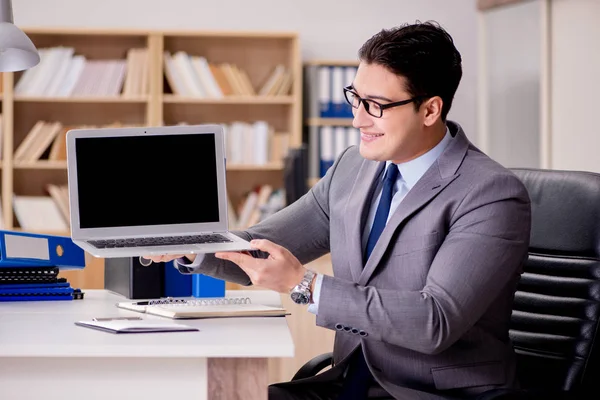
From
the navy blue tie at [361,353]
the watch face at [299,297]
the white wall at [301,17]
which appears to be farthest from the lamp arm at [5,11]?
the white wall at [301,17]

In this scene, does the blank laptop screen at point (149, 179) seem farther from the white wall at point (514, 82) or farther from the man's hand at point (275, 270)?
the white wall at point (514, 82)

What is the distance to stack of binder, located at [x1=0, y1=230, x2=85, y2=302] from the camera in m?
2.04

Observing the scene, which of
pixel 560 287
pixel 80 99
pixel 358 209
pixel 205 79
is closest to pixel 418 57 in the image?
pixel 358 209

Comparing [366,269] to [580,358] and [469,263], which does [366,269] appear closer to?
[469,263]

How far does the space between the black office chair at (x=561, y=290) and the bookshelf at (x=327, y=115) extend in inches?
140

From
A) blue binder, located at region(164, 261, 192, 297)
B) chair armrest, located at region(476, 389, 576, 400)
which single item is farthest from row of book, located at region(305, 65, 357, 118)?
chair armrest, located at region(476, 389, 576, 400)

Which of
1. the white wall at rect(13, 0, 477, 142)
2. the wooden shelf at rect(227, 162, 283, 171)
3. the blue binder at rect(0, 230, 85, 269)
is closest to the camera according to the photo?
the blue binder at rect(0, 230, 85, 269)

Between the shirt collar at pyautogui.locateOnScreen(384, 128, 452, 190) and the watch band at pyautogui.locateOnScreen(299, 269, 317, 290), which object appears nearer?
the watch band at pyautogui.locateOnScreen(299, 269, 317, 290)

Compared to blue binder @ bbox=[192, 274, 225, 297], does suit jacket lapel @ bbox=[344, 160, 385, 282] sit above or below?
above

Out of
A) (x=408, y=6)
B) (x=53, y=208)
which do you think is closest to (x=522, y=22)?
(x=408, y=6)

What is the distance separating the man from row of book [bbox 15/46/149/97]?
12.3ft

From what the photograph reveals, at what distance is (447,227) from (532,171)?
36 cm

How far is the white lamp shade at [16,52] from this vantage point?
2.28 meters

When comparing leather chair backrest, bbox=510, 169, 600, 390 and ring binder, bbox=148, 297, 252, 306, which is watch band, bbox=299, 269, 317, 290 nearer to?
ring binder, bbox=148, 297, 252, 306
